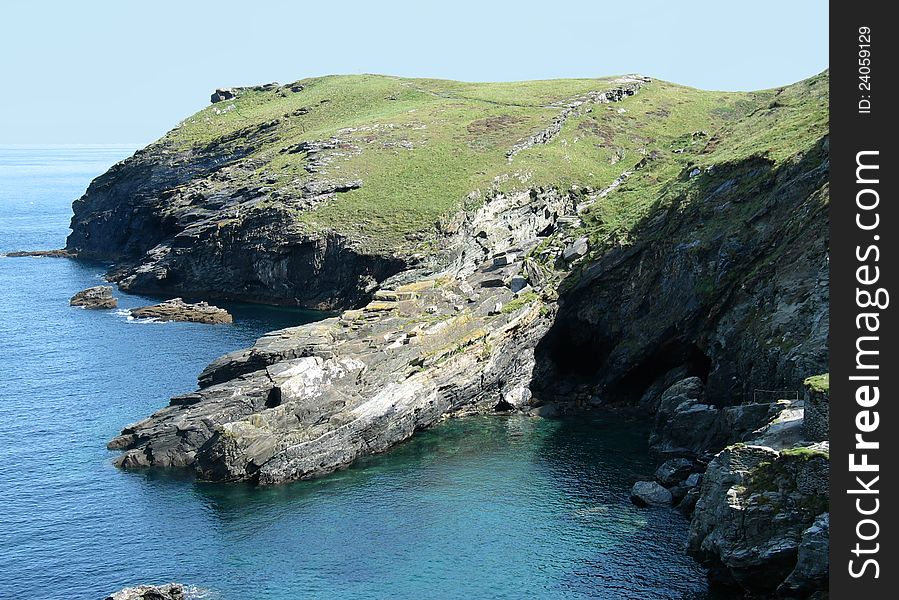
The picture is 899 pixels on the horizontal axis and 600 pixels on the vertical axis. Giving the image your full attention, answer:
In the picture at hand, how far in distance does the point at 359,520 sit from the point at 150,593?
57.7 ft

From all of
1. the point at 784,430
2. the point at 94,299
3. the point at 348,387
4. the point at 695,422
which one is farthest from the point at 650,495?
the point at 94,299

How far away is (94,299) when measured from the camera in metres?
152

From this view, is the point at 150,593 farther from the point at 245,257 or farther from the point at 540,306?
the point at 245,257

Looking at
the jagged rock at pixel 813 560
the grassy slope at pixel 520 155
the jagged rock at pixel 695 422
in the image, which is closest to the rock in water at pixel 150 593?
the jagged rock at pixel 813 560

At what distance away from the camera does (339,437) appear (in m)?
84.0

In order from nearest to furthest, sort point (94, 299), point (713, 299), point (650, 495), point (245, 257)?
1. point (650, 495)
2. point (713, 299)
3. point (94, 299)
4. point (245, 257)

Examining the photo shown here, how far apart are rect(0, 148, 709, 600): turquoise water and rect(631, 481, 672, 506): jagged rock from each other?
1.14m

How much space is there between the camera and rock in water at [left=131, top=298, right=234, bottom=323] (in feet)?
462

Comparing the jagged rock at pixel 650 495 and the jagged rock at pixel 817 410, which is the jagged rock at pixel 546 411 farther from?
the jagged rock at pixel 817 410

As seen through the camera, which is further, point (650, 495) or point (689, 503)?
point (650, 495)

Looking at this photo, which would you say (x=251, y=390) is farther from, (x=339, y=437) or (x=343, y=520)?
(x=343, y=520)

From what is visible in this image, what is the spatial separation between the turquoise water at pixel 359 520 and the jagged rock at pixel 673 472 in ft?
9.42

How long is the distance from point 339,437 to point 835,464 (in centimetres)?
4966

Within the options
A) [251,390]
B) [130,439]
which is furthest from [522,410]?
[130,439]
